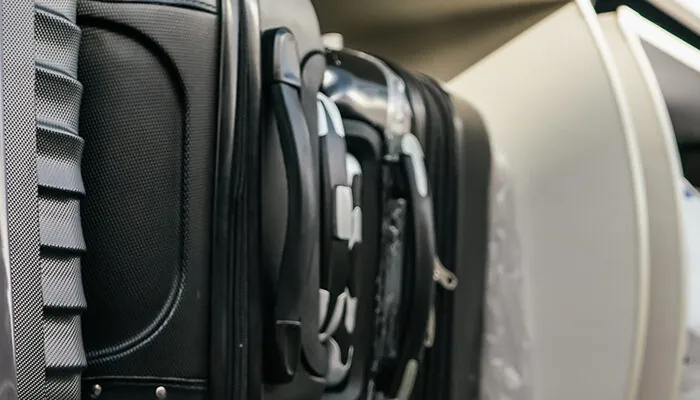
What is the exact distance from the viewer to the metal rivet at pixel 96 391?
496mm

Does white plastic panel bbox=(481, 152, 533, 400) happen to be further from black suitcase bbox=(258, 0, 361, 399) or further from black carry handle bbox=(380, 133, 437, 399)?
black suitcase bbox=(258, 0, 361, 399)

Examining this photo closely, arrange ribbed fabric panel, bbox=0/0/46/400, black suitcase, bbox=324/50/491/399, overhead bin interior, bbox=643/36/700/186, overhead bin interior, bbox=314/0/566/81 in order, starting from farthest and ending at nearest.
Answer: overhead bin interior, bbox=643/36/700/186 → overhead bin interior, bbox=314/0/566/81 → black suitcase, bbox=324/50/491/399 → ribbed fabric panel, bbox=0/0/46/400

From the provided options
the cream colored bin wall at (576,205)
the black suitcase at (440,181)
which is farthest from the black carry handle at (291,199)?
the cream colored bin wall at (576,205)

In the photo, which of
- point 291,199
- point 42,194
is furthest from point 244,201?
point 42,194

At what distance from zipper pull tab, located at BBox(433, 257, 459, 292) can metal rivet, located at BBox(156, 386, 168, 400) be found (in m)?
0.40

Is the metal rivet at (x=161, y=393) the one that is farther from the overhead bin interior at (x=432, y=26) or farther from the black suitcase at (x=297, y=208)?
the overhead bin interior at (x=432, y=26)

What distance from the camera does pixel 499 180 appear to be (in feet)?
3.21

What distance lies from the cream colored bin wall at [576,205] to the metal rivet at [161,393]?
0.52 meters

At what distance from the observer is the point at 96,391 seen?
1.63 ft

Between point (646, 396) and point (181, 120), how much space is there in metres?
0.62

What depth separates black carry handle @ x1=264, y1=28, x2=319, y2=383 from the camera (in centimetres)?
51

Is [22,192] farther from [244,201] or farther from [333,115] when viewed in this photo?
[333,115]

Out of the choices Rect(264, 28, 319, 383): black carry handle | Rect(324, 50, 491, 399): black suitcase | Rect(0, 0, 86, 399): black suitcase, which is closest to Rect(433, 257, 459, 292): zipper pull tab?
Rect(324, 50, 491, 399): black suitcase

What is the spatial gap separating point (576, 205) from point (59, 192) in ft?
2.04
